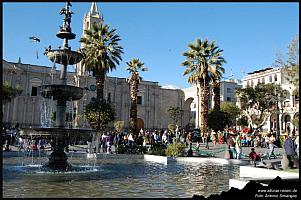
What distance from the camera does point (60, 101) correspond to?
11.8m

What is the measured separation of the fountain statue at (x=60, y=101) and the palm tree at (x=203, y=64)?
21168 millimetres

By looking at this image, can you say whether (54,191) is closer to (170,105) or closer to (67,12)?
(67,12)

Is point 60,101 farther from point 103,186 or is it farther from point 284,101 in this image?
point 284,101

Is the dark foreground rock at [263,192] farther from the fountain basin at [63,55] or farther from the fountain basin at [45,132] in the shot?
the fountain basin at [63,55]

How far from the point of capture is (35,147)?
728 inches

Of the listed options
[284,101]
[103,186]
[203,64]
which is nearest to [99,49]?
[203,64]

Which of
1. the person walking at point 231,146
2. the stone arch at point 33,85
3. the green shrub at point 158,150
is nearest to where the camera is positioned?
the person walking at point 231,146

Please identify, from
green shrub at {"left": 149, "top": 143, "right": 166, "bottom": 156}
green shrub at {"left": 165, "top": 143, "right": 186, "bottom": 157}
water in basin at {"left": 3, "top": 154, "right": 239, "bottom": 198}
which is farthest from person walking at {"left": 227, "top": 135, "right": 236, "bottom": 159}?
water in basin at {"left": 3, "top": 154, "right": 239, "bottom": 198}

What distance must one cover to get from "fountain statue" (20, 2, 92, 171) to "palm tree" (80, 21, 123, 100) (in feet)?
54.4

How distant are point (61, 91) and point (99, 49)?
18745mm

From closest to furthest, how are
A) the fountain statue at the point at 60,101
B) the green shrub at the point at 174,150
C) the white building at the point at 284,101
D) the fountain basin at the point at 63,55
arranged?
the fountain statue at the point at 60,101 < the fountain basin at the point at 63,55 < the green shrub at the point at 174,150 < the white building at the point at 284,101

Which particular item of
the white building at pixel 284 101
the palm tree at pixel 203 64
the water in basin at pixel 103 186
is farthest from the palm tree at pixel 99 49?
the white building at pixel 284 101

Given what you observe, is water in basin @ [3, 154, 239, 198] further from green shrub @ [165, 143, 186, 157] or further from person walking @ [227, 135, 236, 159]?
green shrub @ [165, 143, 186, 157]

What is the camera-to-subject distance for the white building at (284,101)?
5293 cm
